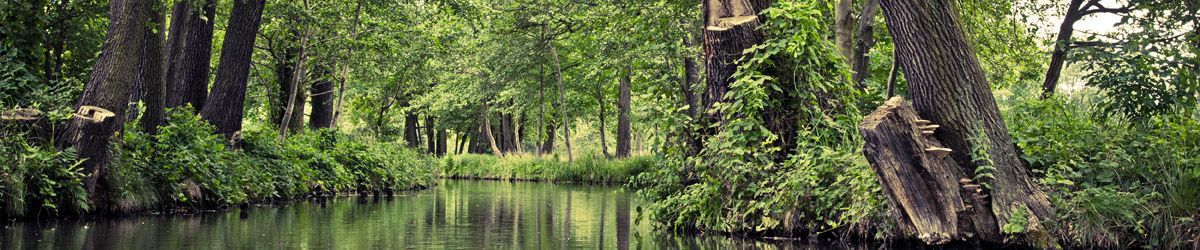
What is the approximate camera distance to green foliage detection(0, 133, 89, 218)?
1098cm

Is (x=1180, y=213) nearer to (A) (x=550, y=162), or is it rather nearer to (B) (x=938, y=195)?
(B) (x=938, y=195)

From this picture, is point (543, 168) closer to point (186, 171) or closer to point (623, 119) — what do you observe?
point (623, 119)

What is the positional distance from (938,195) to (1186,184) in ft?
5.56

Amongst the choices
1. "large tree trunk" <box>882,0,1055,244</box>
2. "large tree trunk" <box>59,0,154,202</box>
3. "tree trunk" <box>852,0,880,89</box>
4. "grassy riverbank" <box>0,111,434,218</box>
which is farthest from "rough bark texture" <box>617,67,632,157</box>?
"large tree trunk" <box>882,0,1055,244</box>

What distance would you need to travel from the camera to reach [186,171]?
1437 cm

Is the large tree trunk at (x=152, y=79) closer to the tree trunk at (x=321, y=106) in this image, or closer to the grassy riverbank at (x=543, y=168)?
the tree trunk at (x=321, y=106)

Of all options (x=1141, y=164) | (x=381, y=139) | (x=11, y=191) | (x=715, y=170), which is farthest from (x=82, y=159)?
(x=381, y=139)

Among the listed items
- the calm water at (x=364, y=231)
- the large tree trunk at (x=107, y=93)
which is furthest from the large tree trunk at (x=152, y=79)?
the large tree trunk at (x=107, y=93)

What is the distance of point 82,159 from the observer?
11.9 m

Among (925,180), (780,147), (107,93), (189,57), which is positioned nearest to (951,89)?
(925,180)

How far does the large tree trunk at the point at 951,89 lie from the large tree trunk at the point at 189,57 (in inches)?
453

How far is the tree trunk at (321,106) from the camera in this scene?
27.9 metres

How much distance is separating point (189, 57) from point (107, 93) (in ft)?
17.6

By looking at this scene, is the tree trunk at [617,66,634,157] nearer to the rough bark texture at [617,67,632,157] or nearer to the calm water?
the rough bark texture at [617,67,632,157]
